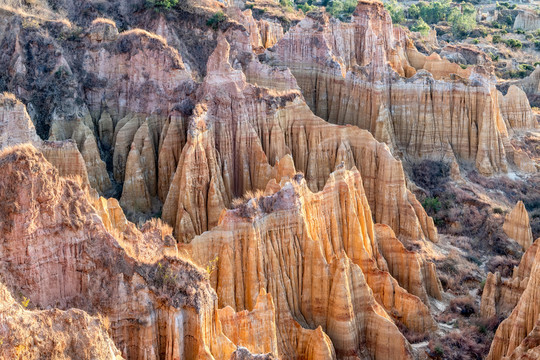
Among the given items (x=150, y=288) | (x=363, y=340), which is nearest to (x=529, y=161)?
(x=363, y=340)

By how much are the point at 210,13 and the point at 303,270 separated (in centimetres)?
3027

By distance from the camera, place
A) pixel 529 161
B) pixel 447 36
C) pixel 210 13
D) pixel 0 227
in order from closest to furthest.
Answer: pixel 0 227
pixel 529 161
pixel 210 13
pixel 447 36

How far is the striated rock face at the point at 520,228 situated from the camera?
3750 cm

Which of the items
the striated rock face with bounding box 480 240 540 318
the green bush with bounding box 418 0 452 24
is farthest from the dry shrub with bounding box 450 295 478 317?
the green bush with bounding box 418 0 452 24

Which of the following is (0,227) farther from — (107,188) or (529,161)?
(529,161)

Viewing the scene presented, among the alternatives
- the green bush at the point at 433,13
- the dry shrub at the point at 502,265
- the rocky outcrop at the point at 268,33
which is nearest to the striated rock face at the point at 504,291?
the dry shrub at the point at 502,265

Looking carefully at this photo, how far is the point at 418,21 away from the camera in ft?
305

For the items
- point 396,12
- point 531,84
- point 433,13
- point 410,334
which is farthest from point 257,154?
point 433,13

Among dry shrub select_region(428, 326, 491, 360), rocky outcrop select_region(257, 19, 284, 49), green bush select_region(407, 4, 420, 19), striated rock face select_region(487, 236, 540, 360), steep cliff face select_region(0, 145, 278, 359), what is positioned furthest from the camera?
green bush select_region(407, 4, 420, 19)

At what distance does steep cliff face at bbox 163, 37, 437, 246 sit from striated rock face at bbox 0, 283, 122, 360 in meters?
17.8

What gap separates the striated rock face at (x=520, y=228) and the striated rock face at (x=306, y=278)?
448 inches

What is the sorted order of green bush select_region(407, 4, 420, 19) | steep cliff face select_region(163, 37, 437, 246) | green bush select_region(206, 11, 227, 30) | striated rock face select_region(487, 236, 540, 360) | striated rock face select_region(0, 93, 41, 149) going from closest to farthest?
striated rock face select_region(487, 236, 540, 360)
striated rock face select_region(0, 93, 41, 149)
steep cliff face select_region(163, 37, 437, 246)
green bush select_region(206, 11, 227, 30)
green bush select_region(407, 4, 420, 19)

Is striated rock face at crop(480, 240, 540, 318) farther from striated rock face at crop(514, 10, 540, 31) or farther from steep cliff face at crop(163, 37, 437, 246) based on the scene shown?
striated rock face at crop(514, 10, 540, 31)

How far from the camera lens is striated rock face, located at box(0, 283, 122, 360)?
1288 centimetres
